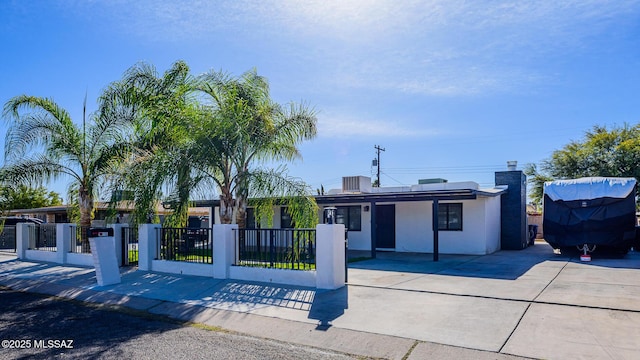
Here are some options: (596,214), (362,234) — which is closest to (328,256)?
(362,234)

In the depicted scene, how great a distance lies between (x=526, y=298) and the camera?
24.8 ft

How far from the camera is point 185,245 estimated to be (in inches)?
442

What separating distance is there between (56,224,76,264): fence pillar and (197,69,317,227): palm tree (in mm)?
5899

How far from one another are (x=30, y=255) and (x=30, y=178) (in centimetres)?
382

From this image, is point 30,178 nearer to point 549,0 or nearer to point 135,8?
point 135,8

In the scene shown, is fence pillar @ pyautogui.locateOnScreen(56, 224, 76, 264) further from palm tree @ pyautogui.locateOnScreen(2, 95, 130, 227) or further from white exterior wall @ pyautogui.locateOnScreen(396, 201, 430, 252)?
white exterior wall @ pyautogui.locateOnScreen(396, 201, 430, 252)

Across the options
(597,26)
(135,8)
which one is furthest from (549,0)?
(135,8)

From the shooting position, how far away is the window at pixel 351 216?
1822 centimetres

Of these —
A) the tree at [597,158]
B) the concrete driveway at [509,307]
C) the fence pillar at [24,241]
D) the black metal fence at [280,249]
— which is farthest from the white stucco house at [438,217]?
the tree at [597,158]

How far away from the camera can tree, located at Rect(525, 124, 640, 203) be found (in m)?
25.8

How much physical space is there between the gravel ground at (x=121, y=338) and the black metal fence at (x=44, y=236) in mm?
7833

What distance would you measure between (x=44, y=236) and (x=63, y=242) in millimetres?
2114

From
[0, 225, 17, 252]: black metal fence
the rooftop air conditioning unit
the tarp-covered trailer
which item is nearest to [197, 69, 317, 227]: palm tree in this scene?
the rooftop air conditioning unit

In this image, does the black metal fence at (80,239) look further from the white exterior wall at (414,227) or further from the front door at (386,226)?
the white exterior wall at (414,227)
